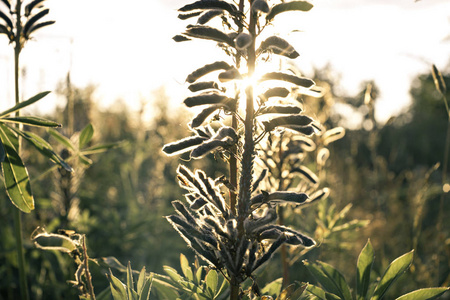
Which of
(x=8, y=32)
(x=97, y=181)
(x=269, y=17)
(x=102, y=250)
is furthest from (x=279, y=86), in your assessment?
(x=97, y=181)

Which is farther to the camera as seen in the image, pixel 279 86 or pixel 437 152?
pixel 437 152

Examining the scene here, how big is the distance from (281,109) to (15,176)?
1187 millimetres

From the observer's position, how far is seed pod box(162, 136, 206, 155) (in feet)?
4.15

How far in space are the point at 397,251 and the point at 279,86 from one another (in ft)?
11.3

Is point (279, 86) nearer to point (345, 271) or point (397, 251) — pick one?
point (345, 271)

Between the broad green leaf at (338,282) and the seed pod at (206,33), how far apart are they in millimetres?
898

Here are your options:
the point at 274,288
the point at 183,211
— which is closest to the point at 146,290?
the point at 183,211

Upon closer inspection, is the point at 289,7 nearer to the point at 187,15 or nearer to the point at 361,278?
the point at 187,15

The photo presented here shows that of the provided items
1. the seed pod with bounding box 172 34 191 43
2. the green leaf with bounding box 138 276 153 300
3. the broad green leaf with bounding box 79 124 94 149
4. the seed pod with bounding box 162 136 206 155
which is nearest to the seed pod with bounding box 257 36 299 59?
the seed pod with bounding box 172 34 191 43

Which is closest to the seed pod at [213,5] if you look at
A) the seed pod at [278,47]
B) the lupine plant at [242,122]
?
the lupine plant at [242,122]

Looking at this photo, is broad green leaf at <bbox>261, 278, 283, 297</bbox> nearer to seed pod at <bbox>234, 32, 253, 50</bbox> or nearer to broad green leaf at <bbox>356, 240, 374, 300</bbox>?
broad green leaf at <bbox>356, 240, 374, 300</bbox>

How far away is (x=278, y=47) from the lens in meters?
1.22

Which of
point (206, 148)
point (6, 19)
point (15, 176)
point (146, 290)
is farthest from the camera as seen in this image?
point (6, 19)

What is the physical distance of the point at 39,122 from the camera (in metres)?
1.82
